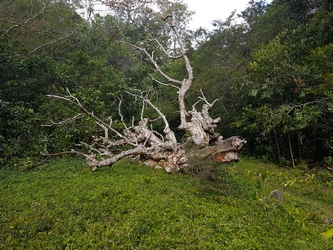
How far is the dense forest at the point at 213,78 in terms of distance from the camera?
832cm

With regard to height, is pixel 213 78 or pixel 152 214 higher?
pixel 213 78

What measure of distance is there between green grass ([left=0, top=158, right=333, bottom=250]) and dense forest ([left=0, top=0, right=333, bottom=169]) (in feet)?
8.90

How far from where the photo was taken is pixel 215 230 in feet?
11.4

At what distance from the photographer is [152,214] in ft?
12.8

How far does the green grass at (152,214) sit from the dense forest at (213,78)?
2.71 m

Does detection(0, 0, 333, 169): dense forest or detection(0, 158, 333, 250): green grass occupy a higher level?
detection(0, 0, 333, 169): dense forest

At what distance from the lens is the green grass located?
3.25 m

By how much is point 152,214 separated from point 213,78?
31.1 ft

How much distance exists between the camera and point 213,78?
12344 mm

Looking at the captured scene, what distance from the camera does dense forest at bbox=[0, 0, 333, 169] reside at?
328 inches

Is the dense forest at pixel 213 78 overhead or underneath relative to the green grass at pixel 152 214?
overhead

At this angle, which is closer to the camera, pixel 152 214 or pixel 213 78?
pixel 152 214

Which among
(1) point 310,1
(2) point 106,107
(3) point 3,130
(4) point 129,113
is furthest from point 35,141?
(1) point 310,1

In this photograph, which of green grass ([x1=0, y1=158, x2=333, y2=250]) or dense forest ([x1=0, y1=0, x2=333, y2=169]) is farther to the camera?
dense forest ([x1=0, y1=0, x2=333, y2=169])
